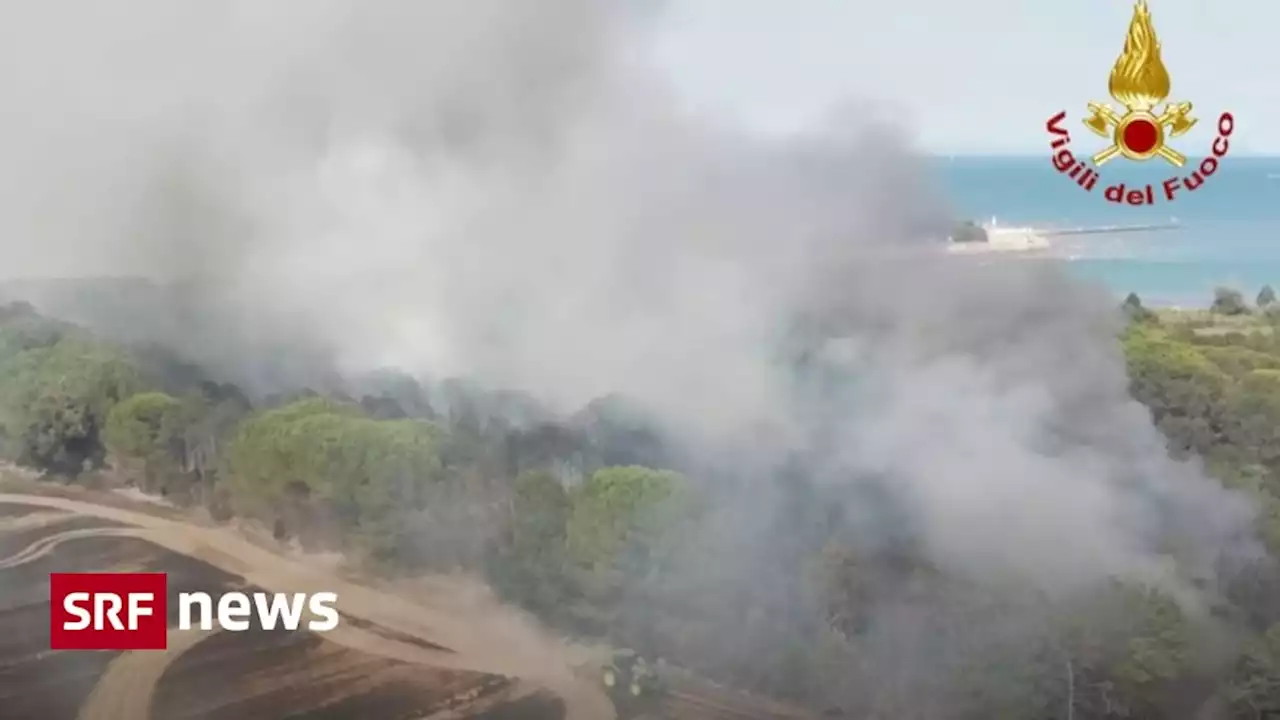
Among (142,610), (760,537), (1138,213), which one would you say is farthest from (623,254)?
(142,610)

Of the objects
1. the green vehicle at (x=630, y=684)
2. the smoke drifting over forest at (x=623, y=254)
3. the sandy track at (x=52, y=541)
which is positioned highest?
the smoke drifting over forest at (x=623, y=254)

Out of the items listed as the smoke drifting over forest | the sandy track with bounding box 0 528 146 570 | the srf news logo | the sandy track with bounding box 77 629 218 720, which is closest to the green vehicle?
the smoke drifting over forest

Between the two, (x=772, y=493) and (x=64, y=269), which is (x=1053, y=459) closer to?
(x=772, y=493)

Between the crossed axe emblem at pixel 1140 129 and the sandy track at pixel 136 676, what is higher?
the crossed axe emblem at pixel 1140 129

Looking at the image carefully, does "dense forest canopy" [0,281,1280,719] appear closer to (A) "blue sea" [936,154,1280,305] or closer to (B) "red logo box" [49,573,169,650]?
(A) "blue sea" [936,154,1280,305]

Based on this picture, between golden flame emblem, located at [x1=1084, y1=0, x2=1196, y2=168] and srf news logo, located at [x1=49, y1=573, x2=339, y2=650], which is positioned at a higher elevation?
golden flame emblem, located at [x1=1084, y1=0, x2=1196, y2=168]

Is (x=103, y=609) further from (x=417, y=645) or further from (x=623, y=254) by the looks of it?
(x=623, y=254)

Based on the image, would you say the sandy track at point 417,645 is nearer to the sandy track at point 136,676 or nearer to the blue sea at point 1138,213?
the sandy track at point 136,676

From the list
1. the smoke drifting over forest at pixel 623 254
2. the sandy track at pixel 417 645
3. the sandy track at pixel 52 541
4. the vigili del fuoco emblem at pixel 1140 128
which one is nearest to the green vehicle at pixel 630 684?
the sandy track at pixel 417 645
